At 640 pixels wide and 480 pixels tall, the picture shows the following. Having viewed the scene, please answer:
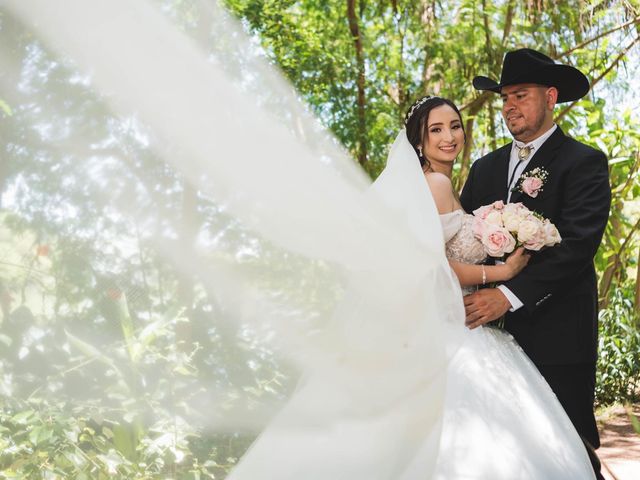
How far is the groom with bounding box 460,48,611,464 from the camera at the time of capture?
274 centimetres

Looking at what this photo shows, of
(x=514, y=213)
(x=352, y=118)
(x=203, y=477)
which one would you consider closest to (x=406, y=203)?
(x=514, y=213)

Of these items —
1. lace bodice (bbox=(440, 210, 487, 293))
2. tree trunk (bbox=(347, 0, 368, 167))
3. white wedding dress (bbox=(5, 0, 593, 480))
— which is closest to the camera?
white wedding dress (bbox=(5, 0, 593, 480))

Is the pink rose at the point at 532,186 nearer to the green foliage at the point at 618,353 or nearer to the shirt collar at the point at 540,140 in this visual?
the shirt collar at the point at 540,140

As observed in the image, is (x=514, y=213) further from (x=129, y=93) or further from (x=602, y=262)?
(x=602, y=262)

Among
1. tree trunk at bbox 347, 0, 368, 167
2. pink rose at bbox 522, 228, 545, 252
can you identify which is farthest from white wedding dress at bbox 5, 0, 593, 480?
tree trunk at bbox 347, 0, 368, 167

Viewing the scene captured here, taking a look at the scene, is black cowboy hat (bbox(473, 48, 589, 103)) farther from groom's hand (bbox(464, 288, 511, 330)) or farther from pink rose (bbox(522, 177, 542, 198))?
groom's hand (bbox(464, 288, 511, 330))

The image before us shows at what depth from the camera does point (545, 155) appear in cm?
296

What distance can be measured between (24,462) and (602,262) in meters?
5.72

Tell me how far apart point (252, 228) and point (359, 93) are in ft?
14.0

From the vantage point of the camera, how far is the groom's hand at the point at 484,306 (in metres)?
2.66

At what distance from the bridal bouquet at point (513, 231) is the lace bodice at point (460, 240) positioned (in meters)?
0.04

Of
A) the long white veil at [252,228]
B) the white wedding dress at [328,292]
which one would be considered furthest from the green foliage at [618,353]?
the long white veil at [252,228]

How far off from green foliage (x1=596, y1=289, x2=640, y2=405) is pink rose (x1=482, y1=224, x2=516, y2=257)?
170 inches

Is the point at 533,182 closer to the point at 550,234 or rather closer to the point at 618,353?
the point at 550,234
